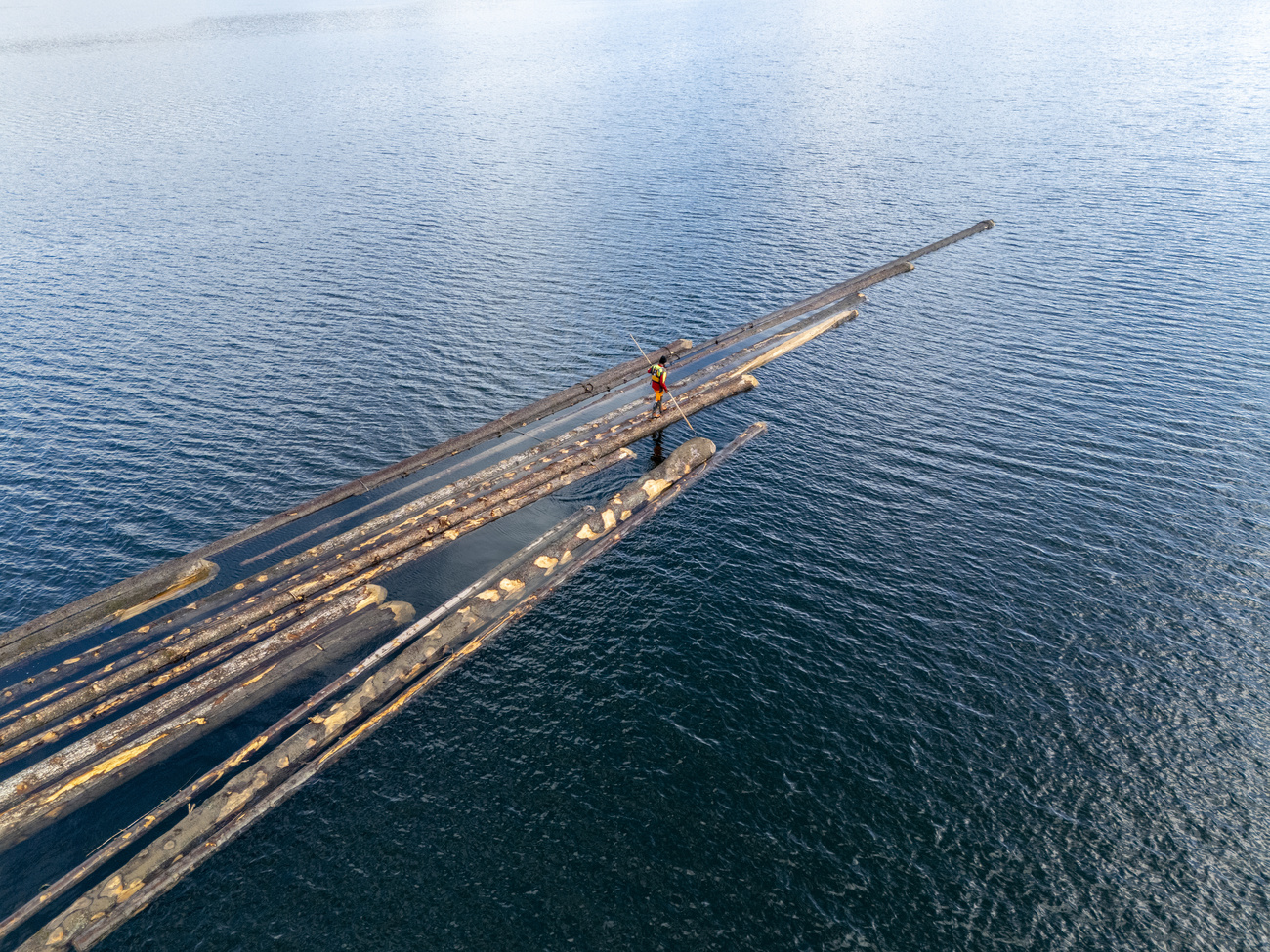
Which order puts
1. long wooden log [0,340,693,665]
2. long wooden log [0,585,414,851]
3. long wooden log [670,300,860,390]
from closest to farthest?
1. long wooden log [0,585,414,851]
2. long wooden log [0,340,693,665]
3. long wooden log [670,300,860,390]

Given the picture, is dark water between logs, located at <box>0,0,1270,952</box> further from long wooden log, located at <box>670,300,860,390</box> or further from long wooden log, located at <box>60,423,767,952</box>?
long wooden log, located at <box>670,300,860,390</box>

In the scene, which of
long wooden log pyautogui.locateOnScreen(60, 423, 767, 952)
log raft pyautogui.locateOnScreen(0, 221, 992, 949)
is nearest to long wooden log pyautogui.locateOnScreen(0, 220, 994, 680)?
log raft pyautogui.locateOnScreen(0, 221, 992, 949)

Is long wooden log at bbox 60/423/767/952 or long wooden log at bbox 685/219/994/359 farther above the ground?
long wooden log at bbox 685/219/994/359

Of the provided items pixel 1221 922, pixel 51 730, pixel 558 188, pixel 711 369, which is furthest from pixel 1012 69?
pixel 51 730

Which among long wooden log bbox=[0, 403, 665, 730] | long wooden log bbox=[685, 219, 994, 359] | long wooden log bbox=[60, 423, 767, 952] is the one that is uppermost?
long wooden log bbox=[685, 219, 994, 359]

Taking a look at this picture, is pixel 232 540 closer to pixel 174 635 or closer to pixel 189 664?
pixel 174 635

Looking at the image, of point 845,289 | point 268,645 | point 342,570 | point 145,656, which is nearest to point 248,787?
point 268,645

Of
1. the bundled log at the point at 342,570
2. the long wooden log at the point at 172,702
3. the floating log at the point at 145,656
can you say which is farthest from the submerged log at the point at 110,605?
the long wooden log at the point at 172,702
